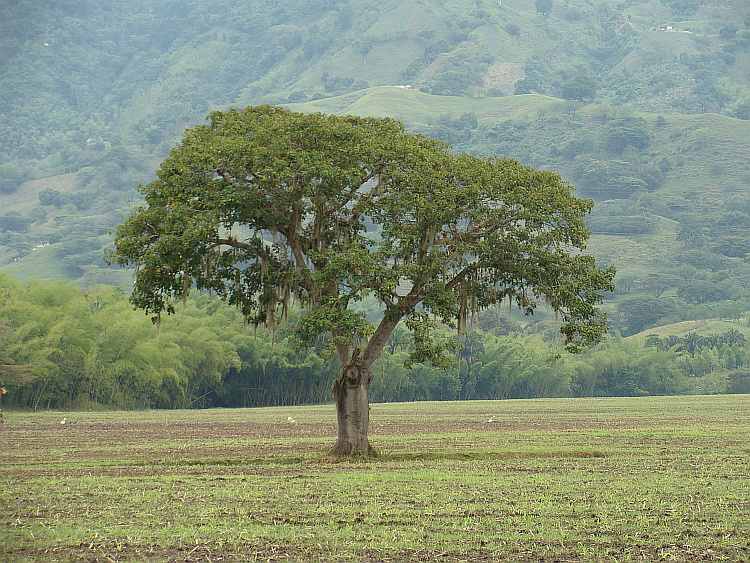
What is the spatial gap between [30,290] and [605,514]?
5516cm

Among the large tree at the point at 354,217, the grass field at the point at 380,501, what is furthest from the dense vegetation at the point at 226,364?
the grass field at the point at 380,501

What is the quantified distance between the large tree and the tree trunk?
0.04 meters

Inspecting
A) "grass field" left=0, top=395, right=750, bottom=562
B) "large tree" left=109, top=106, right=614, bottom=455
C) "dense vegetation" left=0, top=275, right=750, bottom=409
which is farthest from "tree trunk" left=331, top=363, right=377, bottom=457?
"dense vegetation" left=0, top=275, right=750, bottom=409

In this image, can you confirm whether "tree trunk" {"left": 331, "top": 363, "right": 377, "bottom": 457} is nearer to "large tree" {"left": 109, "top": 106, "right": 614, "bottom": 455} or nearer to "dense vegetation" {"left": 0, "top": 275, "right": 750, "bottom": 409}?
"large tree" {"left": 109, "top": 106, "right": 614, "bottom": 455}

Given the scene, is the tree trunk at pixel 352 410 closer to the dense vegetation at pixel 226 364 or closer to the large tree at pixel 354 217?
the large tree at pixel 354 217

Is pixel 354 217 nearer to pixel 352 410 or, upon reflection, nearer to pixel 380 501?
pixel 352 410

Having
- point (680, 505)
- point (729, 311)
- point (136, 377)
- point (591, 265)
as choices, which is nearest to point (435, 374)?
point (136, 377)

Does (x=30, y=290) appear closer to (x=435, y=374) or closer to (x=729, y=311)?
(x=435, y=374)

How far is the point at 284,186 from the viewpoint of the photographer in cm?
2256

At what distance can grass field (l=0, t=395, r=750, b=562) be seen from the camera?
11484 mm

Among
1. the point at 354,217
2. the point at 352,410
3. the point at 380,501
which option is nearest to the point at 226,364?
A: the point at 354,217

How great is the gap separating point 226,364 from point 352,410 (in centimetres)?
4696

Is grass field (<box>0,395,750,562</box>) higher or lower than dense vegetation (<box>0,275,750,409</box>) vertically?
lower

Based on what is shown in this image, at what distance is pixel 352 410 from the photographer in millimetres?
23234
